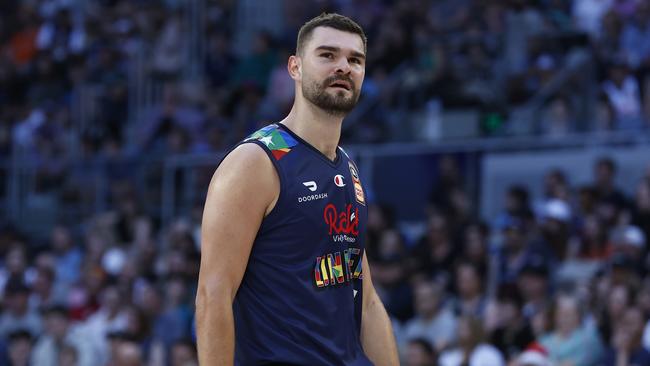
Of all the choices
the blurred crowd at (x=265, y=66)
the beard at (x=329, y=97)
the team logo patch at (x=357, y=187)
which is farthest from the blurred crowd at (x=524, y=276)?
the beard at (x=329, y=97)

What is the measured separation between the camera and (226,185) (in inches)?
169

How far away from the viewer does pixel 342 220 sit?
14.9 feet

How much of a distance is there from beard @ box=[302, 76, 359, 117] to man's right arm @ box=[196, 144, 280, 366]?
1.02 ft

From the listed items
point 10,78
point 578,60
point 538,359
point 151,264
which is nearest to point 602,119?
point 578,60

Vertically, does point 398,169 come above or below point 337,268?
below

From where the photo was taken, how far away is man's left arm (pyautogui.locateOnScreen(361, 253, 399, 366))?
4809 mm

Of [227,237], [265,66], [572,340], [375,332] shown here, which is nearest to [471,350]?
[572,340]

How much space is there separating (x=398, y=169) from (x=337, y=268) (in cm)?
916

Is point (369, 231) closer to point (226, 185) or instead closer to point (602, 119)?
point (602, 119)

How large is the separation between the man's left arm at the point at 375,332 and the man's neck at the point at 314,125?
51cm

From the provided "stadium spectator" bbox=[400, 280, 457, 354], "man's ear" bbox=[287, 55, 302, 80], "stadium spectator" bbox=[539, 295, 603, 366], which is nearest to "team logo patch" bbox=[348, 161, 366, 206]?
"man's ear" bbox=[287, 55, 302, 80]

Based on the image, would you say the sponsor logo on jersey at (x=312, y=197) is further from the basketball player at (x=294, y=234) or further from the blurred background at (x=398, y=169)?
the blurred background at (x=398, y=169)

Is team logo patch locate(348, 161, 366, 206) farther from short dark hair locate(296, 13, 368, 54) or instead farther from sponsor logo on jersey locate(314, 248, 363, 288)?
short dark hair locate(296, 13, 368, 54)

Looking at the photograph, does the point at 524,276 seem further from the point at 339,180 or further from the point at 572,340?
the point at 339,180
